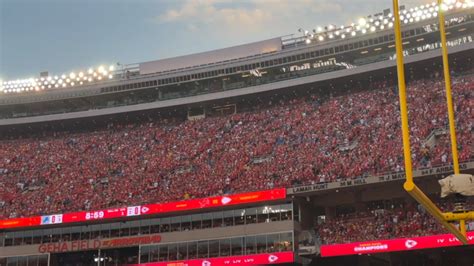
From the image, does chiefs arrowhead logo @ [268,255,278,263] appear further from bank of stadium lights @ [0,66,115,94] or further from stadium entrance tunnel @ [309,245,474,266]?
bank of stadium lights @ [0,66,115,94]

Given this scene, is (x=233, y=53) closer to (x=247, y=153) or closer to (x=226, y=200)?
(x=247, y=153)

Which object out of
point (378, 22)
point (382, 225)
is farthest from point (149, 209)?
point (378, 22)

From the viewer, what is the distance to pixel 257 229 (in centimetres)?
3509

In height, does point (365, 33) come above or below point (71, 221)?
→ above

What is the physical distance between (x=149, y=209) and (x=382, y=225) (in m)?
13.3

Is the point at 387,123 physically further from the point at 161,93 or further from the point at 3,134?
the point at 3,134

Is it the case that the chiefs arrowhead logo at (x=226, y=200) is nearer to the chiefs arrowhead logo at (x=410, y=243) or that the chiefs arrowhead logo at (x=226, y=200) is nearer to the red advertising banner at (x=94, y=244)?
the red advertising banner at (x=94, y=244)

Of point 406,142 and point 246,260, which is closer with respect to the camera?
point 406,142

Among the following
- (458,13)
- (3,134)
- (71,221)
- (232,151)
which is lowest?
(71,221)

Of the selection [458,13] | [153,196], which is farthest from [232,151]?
[458,13]

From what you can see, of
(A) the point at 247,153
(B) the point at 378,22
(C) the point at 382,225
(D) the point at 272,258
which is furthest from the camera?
(B) the point at 378,22

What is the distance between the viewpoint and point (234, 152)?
135 feet

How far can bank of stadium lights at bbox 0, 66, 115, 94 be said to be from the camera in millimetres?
52250

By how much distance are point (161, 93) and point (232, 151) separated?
10854 mm
